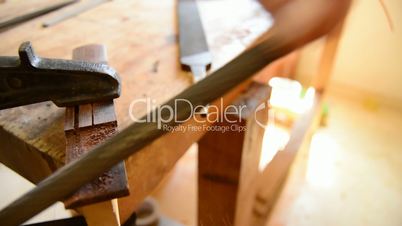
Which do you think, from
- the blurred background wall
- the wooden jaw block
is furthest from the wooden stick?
A: the blurred background wall

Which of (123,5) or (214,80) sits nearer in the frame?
(214,80)

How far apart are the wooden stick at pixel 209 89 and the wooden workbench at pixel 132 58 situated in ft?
0.37

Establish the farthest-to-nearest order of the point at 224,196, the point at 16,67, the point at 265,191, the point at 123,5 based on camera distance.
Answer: the point at 265,191 < the point at 123,5 < the point at 224,196 < the point at 16,67

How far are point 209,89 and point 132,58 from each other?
34cm

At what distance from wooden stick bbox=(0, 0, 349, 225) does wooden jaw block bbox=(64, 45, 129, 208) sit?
0.04 metres

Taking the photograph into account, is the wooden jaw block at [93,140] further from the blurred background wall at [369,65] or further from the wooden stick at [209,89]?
the blurred background wall at [369,65]

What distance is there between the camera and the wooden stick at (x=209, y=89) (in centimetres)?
17

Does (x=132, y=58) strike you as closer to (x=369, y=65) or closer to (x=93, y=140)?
(x=93, y=140)

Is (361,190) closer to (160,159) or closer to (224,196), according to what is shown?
(224,196)

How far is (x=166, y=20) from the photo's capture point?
0.64 metres

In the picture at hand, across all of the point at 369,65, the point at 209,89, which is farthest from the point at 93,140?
the point at 369,65

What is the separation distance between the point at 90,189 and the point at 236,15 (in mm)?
511

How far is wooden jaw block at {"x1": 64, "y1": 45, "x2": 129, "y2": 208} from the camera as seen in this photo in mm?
254

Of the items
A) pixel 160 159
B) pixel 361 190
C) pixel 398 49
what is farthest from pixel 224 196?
pixel 398 49
